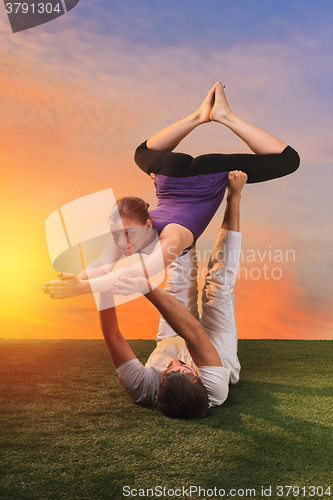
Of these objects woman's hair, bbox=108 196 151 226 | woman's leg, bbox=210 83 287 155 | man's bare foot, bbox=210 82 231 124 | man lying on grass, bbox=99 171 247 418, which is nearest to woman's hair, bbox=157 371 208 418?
man lying on grass, bbox=99 171 247 418

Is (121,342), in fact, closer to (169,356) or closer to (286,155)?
(169,356)

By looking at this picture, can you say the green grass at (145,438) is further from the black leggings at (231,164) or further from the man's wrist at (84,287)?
the black leggings at (231,164)

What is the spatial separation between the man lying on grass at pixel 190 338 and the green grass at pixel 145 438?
0.11 m

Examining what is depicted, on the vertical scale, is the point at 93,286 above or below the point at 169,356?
above

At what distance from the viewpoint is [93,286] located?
64.7 inches

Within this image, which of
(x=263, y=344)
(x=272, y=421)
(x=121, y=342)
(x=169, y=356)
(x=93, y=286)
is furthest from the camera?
(x=263, y=344)

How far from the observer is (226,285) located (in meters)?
2.46

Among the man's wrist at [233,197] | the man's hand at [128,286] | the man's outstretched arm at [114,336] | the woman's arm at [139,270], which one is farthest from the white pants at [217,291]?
the man's hand at [128,286]

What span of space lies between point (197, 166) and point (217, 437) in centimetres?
165

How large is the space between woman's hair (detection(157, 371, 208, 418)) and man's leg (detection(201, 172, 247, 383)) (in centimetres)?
45

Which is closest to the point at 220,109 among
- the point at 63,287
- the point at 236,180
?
the point at 236,180

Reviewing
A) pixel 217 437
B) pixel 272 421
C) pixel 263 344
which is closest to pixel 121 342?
pixel 217 437

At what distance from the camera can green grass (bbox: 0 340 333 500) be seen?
4.20 feet

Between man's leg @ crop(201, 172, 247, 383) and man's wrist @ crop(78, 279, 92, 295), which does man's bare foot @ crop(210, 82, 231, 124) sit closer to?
man's leg @ crop(201, 172, 247, 383)
